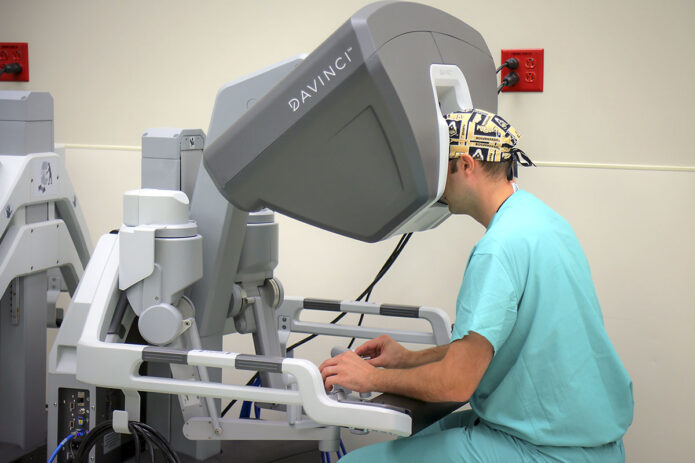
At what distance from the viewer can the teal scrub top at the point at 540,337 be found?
1563mm

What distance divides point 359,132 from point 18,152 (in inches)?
49.7

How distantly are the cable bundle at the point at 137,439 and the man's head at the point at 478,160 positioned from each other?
836 mm

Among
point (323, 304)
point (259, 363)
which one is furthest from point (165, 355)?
point (323, 304)

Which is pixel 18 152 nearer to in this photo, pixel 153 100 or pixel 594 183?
pixel 153 100

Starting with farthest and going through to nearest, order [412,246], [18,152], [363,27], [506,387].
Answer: [412,246], [18,152], [506,387], [363,27]

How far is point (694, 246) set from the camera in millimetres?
2443

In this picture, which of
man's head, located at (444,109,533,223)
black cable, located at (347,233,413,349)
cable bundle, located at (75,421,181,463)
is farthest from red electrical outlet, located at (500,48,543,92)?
cable bundle, located at (75,421,181,463)

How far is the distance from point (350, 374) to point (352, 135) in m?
0.50

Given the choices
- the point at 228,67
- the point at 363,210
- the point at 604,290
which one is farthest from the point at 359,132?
the point at 228,67

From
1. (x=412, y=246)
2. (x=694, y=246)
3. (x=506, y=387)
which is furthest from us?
(x=412, y=246)

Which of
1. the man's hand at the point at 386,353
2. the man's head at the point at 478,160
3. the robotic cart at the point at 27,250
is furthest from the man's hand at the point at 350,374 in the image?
the robotic cart at the point at 27,250

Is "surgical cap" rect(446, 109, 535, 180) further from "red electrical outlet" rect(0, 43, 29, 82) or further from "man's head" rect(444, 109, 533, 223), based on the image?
"red electrical outlet" rect(0, 43, 29, 82)

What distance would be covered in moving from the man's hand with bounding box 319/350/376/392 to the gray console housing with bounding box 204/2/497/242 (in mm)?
289

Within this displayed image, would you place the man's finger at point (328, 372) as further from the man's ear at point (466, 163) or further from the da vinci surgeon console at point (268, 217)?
the man's ear at point (466, 163)
